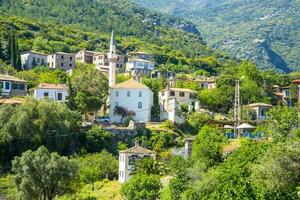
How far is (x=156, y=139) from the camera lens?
72688mm

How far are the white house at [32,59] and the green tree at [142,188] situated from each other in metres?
63.7

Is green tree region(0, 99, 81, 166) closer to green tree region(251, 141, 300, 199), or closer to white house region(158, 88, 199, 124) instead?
white house region(158, 88, 199, 124)

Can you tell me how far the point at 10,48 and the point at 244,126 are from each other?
48.4 meters

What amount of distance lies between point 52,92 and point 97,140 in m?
13.0

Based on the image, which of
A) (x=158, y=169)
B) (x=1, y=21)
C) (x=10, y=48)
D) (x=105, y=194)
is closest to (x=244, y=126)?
(x=158, y=169)

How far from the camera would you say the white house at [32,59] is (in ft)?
377

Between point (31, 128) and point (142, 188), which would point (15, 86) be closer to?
point (31, 128)

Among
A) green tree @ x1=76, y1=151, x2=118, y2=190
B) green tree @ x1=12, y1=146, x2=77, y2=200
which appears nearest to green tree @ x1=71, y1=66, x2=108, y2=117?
green tree @ x1=76, y1=151, x2=118, y2=190

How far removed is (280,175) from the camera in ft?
127

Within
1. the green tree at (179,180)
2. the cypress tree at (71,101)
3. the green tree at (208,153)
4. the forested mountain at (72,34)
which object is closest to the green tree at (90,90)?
the cypress tree at (71,101)

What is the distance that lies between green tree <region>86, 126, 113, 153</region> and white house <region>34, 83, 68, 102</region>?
1051 cm

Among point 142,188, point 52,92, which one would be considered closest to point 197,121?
point 52,92

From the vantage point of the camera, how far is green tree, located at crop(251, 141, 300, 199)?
38531 millimetres

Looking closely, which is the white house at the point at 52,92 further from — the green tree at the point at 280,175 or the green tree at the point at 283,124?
the green tree at the point at 280,175
